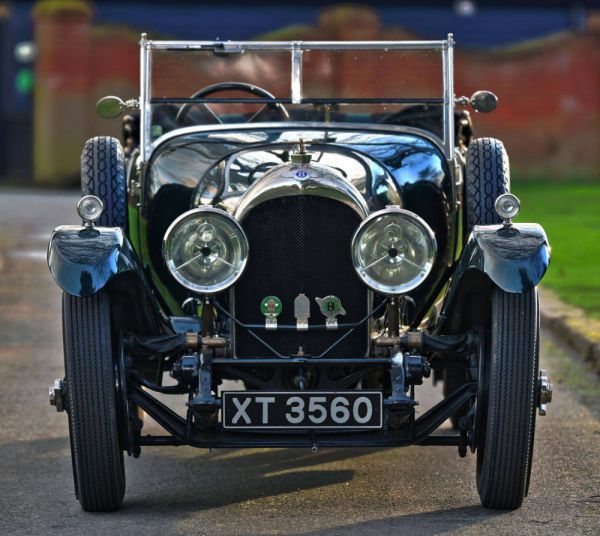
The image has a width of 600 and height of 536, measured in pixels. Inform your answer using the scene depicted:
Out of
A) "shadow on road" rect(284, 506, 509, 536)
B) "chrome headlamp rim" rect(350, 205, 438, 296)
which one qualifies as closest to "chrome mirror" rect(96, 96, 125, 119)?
"chrome headlamp rim" rect(350, 205, 438, 296)

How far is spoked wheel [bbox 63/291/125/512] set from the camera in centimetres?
529

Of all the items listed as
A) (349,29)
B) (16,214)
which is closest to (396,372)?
(16,214)

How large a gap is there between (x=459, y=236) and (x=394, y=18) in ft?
79.9

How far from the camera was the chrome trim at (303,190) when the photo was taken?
5562 millimetres

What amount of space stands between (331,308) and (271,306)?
222 millimetres

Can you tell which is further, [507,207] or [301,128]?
[301,128]

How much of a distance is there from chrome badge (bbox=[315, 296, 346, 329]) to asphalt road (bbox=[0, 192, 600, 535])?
70 centimetres

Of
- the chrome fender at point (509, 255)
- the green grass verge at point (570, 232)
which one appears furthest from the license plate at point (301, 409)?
the green grass verge at point (570, 232)

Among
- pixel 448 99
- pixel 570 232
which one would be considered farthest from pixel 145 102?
pixel 570 232

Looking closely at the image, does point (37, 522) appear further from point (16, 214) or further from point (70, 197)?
point (70, 197)

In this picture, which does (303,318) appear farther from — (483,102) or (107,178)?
(483,102)

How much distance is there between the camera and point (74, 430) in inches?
210

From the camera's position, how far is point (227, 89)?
7445 millimetres

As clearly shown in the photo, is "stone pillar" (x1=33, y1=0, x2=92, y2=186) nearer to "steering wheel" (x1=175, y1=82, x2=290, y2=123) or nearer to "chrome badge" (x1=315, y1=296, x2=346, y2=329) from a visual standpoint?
"steering wheel" (x1=175, y1=82, x2=290, y2=123)
